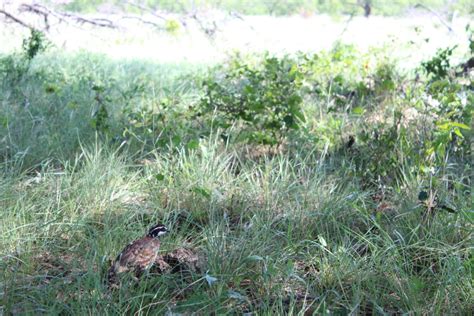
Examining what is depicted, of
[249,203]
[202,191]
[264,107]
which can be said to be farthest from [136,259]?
[264,107]

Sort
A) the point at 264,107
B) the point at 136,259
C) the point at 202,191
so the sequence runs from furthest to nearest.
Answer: the point at 264,107, the point at 202,191, the point at 136,259

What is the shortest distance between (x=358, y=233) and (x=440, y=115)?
42.3 inches

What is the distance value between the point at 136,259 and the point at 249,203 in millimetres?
1012

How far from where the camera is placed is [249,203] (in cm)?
365

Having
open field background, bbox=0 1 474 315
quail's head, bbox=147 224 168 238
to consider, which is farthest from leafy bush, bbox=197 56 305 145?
quail's head, bbox=147 224 168 238

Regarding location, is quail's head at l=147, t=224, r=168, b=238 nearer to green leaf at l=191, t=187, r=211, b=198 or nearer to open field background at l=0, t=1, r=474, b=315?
open field background at l=0, t=1, r=474, b=315

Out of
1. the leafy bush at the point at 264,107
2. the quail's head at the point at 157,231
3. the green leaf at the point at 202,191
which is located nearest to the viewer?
the quail's head at the point at 157,231

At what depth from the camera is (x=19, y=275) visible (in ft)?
9.37

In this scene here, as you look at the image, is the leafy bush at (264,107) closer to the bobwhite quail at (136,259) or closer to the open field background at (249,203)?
the open field background at (249,203)

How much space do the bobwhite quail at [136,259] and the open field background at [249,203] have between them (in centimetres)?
5

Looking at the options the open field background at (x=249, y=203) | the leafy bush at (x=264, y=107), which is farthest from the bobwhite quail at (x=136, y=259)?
the leafy bush at (x=264, y=107)

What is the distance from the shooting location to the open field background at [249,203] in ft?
8.89

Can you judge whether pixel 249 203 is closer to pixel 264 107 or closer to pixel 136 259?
pixel 136 259

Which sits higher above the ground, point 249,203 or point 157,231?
point 157,231
